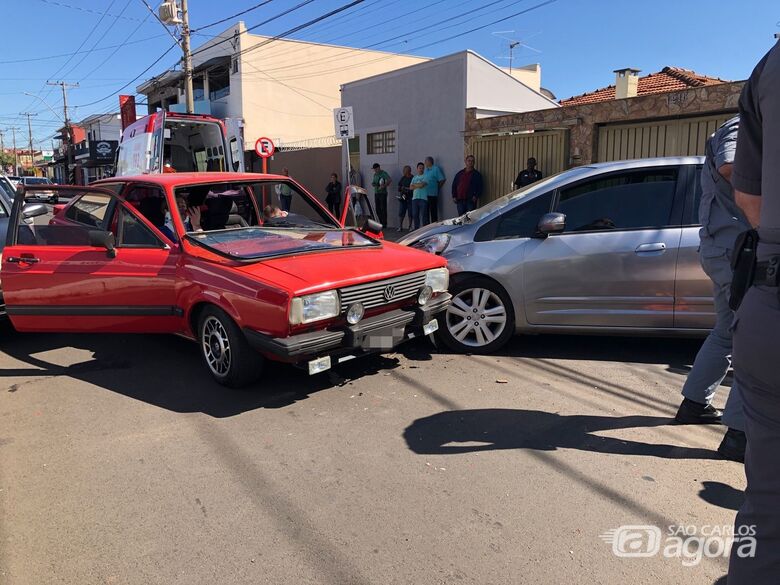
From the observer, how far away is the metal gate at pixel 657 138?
9.38 metres

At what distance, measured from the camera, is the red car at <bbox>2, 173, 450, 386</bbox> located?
404cm

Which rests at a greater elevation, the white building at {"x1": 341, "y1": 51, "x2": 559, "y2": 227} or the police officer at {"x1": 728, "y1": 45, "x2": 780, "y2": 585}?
the white building at {"x1": 341, "y1": 51, "x2": 559, "y2": 227}

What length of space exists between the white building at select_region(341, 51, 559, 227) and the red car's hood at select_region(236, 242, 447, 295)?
899 cm

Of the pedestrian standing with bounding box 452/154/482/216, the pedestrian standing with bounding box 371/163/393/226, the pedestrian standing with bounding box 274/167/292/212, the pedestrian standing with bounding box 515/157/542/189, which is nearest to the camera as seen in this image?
the pedestrian standing with bounding box 274/167/292/212

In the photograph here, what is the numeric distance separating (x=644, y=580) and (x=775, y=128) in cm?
181

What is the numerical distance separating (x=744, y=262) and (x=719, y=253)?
6.21 ft

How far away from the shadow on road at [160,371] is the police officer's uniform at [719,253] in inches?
94.2

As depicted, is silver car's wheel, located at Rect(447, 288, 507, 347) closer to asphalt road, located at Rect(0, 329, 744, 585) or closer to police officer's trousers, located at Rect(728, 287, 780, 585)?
asphalt road, located at Rect(0, 329, 744, 585)

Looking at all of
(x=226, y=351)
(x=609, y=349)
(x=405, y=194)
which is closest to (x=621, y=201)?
(x=609, y=349)

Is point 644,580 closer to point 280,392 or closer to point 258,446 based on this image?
point 258,446

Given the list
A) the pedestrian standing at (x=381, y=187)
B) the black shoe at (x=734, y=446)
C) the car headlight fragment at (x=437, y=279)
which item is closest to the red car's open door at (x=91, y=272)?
the car headlight fragment at (x=437, y=279)

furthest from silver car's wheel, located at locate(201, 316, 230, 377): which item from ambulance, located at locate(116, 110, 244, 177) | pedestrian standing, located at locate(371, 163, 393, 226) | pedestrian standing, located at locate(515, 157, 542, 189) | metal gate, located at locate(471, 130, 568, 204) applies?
pedestrian standing, located at locate(371, 163, 393, 226)

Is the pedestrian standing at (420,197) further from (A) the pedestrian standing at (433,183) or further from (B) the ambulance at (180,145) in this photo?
(B) the ambulance at (180,145)

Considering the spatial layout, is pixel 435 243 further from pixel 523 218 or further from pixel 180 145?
pixel 180 145
